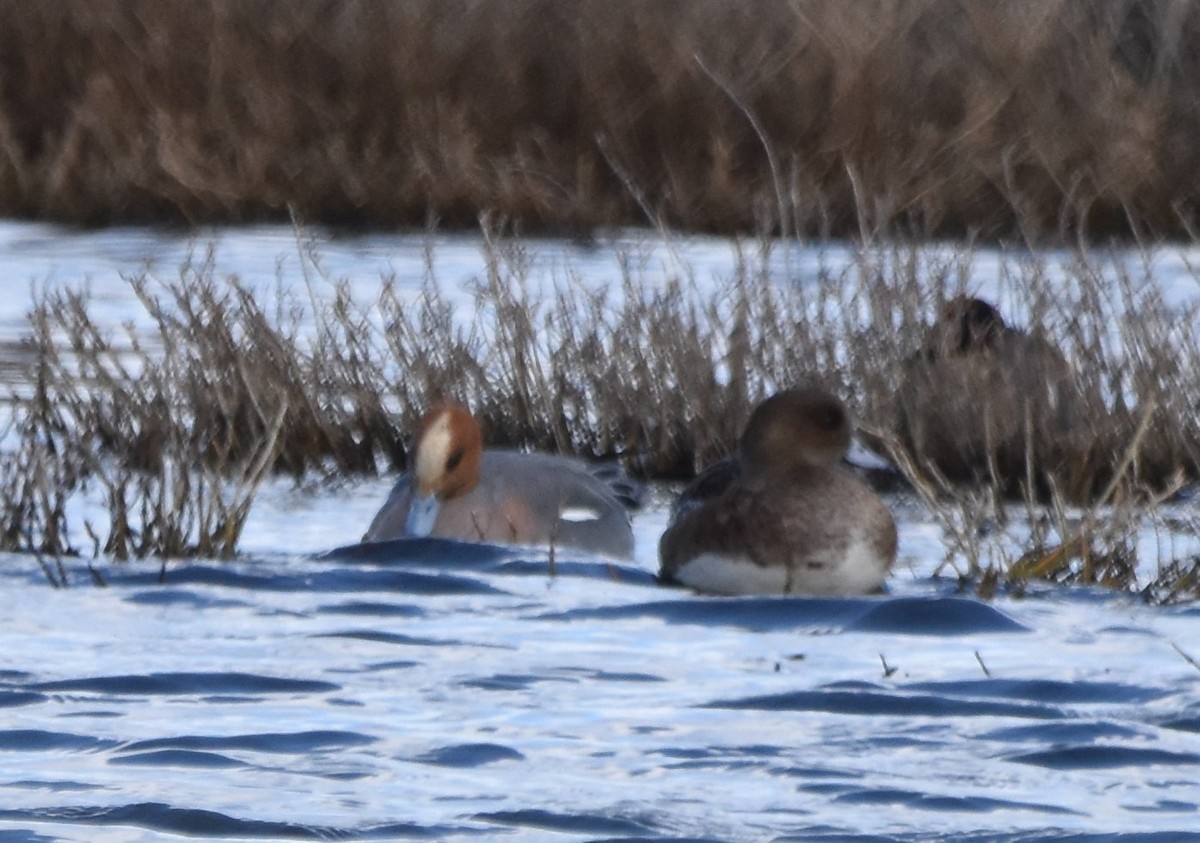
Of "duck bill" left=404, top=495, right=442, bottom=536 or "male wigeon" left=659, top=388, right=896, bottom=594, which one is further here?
"duck bill" left=404, top=495, right=442, bottom=536

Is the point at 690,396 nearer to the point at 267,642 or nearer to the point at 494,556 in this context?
the point at 494,556

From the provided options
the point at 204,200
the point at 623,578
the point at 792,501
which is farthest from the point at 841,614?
the point at 204,200

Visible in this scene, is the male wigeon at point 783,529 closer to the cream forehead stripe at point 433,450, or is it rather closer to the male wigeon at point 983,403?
the cream forehead stripe at point 433,450

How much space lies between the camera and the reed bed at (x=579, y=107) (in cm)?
1859

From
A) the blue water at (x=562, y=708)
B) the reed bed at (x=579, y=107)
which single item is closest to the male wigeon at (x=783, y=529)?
the blue water at (x=562, y=708)

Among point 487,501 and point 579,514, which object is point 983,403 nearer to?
point 579,514

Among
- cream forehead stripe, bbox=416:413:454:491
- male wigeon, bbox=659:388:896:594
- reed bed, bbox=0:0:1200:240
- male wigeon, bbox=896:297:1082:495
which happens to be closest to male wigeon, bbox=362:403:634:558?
cream forehead stripe, bbox=416:413:454:491

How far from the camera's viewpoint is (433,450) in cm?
690

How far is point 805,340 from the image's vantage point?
8352 millimetres

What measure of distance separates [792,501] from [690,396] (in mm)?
2314

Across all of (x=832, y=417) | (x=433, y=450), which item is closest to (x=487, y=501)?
(x=433, y=450)

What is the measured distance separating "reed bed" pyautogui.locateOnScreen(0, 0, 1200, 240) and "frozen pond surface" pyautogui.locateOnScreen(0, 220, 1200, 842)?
462 inches

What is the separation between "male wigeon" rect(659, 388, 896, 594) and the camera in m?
6.16

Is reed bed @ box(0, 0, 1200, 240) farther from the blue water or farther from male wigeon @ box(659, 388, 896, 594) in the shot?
the blue water
